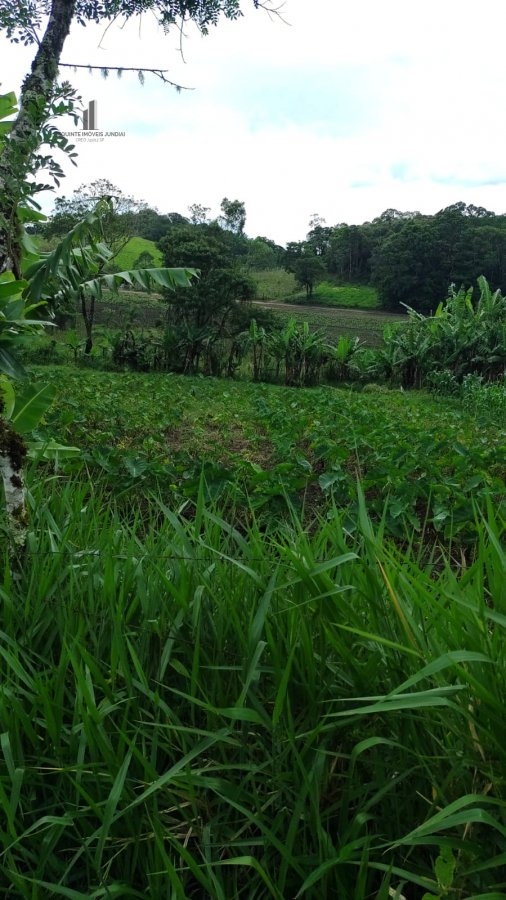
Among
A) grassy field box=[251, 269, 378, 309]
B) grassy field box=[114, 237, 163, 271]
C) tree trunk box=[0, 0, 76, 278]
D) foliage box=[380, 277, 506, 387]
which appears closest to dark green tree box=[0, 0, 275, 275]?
tree trunk box=[0, 0, 76, 278]

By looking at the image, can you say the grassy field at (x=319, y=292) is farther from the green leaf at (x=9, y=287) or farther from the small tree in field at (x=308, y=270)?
the green leaf at (x=9, y=287)

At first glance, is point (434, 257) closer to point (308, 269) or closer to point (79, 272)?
point (308, 269)

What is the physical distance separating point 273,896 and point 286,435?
5.23m

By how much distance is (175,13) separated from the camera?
9.21 m

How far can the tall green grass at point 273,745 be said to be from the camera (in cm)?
98

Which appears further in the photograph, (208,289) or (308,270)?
(308,270)

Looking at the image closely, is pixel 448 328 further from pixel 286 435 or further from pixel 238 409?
pixel 286 435

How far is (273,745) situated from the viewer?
115 cm

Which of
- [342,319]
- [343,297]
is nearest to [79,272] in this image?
[342,319]

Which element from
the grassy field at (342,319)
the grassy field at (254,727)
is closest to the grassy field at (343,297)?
the grassy field at (342,319)

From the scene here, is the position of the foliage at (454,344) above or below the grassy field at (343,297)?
below

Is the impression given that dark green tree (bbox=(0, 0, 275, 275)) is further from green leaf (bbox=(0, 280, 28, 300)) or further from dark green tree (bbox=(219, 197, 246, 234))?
dark green tree (bbox=(219, 197, 246, 234))

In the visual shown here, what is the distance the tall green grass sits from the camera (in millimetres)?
976

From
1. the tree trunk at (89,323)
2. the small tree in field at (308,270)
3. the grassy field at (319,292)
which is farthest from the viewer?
the grassy field at (319,292)
